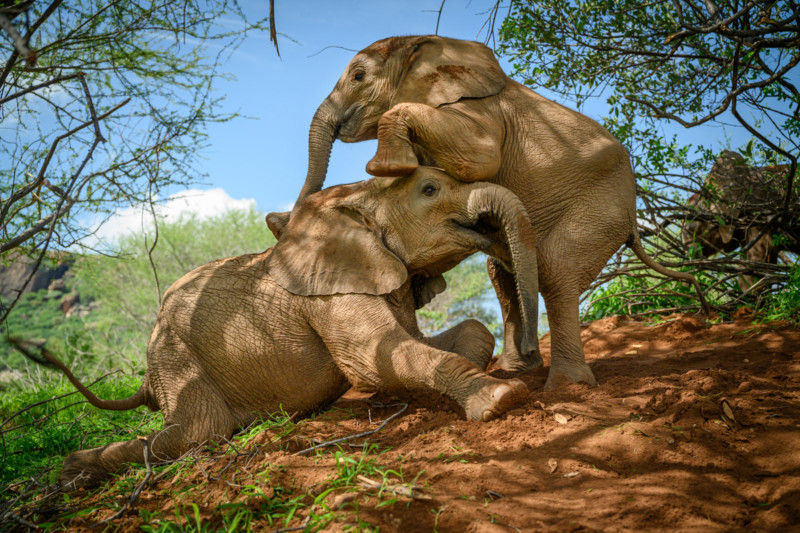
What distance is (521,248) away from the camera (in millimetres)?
4121

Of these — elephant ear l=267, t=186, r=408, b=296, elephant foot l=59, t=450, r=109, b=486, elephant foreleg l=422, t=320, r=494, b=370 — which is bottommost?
elephant foot l=59, t=450, r=109, b=486

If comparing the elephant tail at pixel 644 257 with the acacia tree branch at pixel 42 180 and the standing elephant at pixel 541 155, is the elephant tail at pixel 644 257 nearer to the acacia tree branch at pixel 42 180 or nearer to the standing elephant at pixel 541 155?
the standing elephant at pixel 541 155

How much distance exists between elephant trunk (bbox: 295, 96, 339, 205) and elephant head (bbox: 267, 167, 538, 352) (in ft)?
1.99

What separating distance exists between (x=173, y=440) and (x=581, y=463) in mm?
2591

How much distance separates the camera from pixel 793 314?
5953 millimetres

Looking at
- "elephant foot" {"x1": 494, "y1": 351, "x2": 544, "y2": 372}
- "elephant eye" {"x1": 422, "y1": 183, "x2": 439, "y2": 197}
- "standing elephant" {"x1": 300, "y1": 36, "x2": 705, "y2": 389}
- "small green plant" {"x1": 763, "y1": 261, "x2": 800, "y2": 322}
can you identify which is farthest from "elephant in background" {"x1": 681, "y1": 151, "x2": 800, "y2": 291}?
"elephant eye" {"x1": 422, "y1": 183, "x2": 439, "y2": 197}

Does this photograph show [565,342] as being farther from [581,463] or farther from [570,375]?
[581,463]

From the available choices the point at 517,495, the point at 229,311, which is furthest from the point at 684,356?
the point at 229,311

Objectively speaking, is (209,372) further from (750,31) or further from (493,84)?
(750,31)

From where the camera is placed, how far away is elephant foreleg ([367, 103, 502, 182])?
4297 millimetres

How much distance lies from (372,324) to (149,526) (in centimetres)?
168

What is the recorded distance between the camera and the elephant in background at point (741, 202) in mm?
7363

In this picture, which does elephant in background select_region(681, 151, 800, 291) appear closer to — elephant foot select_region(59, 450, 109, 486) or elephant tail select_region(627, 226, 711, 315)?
elephant tail select_region(627, 226, 711, 315)

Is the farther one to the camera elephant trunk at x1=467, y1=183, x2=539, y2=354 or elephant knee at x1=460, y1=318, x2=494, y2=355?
elephant knee at x1=460, y1=318, x2=494, y2=355
